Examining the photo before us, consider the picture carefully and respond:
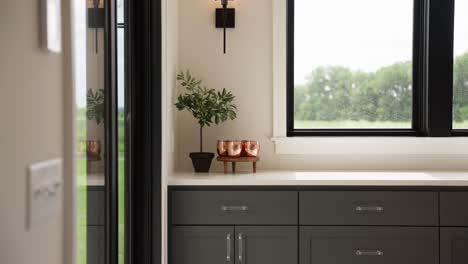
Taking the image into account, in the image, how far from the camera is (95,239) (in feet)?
6.53

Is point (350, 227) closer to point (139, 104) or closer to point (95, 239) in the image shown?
point (139, 104)

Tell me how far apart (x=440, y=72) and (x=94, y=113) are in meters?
2.38

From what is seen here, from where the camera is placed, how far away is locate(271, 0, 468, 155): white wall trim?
12.3ft

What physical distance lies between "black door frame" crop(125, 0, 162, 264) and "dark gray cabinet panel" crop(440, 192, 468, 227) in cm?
132

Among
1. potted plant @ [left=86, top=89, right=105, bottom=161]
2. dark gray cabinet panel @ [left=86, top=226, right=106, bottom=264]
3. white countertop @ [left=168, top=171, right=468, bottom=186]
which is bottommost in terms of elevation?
dark gray cabinet panel @ [left=86, top=226, right=106, bottom=264]

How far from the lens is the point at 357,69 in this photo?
12.6 feet

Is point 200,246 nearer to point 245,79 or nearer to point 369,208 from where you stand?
point 369,208

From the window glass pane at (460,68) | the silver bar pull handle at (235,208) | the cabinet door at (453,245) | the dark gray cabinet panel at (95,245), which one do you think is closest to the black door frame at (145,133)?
the silver bar pull handle at (235,208)

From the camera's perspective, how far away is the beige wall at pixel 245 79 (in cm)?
377

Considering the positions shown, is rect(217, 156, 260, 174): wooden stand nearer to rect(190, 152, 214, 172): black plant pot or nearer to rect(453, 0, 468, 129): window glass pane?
rect(190, 152, 214, 172): black plant pot

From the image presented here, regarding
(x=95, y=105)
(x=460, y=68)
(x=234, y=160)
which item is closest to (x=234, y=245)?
(x=234, y=160)

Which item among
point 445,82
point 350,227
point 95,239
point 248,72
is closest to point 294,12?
point 248,72

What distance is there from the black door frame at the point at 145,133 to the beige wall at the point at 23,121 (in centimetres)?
150

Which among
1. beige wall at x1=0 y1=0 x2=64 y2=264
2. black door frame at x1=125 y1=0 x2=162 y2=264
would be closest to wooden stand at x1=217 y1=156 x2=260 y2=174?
black door frame at x1=125 y1=0 x2=162 y2=264
